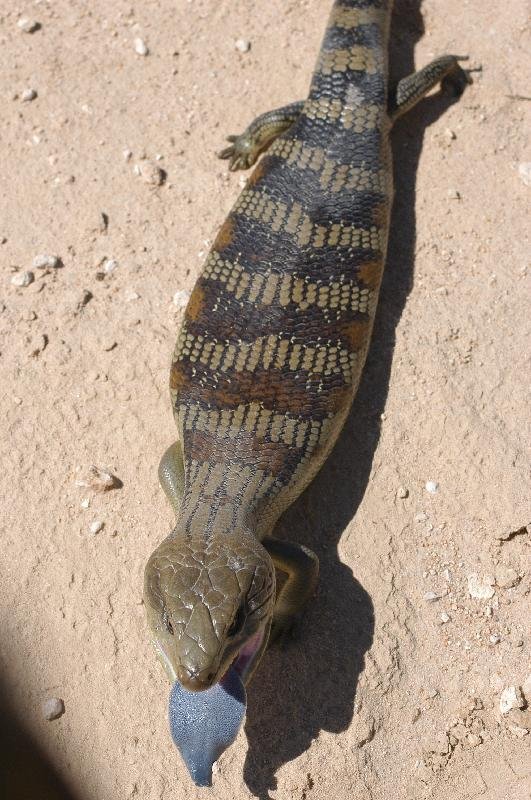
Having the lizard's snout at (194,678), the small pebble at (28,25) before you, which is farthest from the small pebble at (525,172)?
the lizard's snout at (194,678)

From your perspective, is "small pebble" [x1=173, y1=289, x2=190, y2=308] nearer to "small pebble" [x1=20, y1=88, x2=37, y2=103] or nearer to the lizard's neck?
the lizard's neck

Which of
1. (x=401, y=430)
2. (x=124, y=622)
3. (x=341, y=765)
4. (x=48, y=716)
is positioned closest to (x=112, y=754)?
(x=48, y=716)

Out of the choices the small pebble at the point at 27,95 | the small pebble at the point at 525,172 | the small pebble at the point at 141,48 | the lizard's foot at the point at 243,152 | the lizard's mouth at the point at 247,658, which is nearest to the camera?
the lizard's mouth at the point at 247,658

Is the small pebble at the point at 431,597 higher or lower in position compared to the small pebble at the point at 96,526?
lower

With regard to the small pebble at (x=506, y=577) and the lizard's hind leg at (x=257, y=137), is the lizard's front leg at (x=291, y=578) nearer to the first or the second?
the small pebble at (x=506, y=577)

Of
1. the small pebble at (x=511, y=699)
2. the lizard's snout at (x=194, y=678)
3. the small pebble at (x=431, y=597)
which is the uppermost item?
the lizard's snout at (x=194, y=678)

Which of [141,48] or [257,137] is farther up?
[141,48]

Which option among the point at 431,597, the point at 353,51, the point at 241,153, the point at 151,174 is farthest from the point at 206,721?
the point at 353,51

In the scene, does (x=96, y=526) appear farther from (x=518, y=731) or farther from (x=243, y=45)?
(x=243, y=45)
